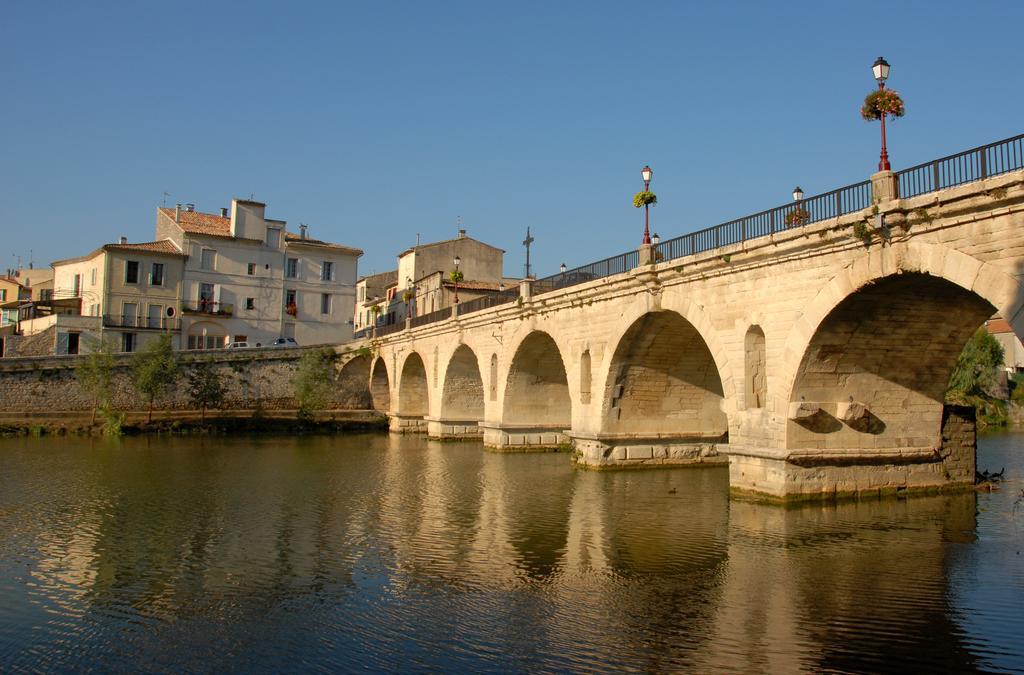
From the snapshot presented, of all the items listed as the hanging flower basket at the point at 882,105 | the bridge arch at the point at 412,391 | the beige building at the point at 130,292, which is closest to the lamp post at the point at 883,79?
the hanging flower basket at the point at 882,105

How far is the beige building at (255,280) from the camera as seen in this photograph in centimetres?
5359

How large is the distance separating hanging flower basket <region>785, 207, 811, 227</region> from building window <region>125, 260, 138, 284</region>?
44447 mm

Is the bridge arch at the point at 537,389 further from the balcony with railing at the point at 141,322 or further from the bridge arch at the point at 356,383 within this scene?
the balcony with railing at the point at 141,322

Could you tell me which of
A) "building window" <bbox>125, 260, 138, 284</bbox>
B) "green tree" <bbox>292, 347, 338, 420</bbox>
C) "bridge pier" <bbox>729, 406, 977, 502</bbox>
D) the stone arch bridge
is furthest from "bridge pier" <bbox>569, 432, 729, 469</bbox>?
"building window" <bbox>125, 260, 138, 284</bbox>

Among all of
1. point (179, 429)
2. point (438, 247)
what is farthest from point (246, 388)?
point (438, 247)

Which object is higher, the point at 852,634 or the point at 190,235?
the point at 190,235

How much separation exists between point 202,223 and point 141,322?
350 inches

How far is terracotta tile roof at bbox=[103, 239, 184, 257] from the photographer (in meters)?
50.2

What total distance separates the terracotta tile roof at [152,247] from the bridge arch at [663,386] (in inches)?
1467

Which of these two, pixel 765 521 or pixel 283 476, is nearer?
pixel 765 521

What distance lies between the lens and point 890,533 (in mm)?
15195

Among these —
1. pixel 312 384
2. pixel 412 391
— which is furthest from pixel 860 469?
pixel 312 384

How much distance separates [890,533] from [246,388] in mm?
40081

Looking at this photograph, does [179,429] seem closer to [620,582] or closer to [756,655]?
[620,582]
